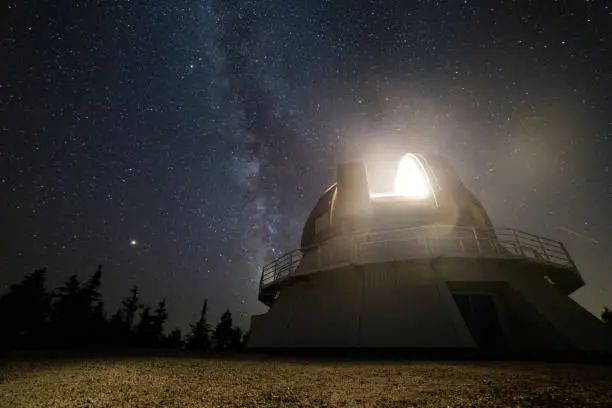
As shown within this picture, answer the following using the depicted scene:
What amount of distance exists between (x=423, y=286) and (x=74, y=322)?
5314 centimetres

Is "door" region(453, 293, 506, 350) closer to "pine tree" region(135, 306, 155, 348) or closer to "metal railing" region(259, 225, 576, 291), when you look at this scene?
"metal railing" region(259, 225, 576, 291)

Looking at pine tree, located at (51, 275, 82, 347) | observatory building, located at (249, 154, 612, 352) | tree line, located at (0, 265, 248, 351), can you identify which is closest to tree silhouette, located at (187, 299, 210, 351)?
tree line, located at (0, 265, 248, 351)

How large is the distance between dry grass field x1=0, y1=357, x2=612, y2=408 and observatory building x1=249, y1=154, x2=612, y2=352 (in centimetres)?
547

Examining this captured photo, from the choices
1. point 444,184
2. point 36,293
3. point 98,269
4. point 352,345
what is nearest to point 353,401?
point 352,345

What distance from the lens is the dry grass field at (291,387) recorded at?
430 centimetres

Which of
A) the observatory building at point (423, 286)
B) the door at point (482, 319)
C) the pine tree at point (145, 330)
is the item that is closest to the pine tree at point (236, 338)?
the pine tree at point (145, 330)

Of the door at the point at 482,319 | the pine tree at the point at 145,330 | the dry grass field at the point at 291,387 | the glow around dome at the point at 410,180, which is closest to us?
the dry grass field at the point at 291,387

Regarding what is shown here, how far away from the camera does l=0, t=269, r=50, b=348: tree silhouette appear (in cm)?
4000

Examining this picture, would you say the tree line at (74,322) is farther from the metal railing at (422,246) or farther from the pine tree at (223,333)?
the metal railing at (422,246)

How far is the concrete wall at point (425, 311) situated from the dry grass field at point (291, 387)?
5.09 metres

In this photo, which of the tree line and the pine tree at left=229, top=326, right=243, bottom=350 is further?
the pine tree at left=229, top=326, right=243, bottom=350

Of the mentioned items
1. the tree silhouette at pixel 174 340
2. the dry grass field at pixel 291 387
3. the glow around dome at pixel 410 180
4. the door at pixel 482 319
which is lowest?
the tree silhouette at pixel 174 340

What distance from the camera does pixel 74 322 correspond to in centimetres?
4422

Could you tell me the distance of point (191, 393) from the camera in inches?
193
